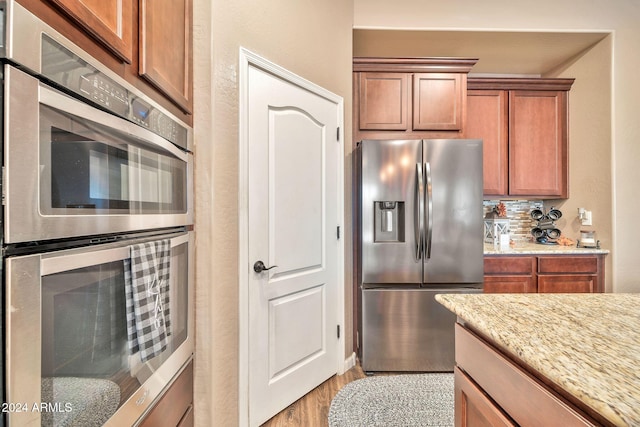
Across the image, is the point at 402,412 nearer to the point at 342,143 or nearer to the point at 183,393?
the point at 183,393

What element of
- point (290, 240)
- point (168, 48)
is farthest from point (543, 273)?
point (168, 48)

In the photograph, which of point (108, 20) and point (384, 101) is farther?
point (384, 101)

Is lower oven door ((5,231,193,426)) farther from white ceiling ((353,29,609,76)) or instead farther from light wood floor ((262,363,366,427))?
white ceiling ((353,29,609,76))

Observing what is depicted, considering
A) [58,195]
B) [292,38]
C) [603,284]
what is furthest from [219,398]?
[603,284]

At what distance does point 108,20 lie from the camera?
795mm

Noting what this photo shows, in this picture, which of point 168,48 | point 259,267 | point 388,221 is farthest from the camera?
point 388,221

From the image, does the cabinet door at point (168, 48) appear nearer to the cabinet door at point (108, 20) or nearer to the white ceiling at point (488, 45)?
the cabinet door at point (108, 20)

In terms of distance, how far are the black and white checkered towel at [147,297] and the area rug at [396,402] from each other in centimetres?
131

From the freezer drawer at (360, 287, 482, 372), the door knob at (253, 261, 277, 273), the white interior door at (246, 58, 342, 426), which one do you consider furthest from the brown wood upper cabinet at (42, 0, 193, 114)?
the freezer drawer at (360, 287, 482, 372)

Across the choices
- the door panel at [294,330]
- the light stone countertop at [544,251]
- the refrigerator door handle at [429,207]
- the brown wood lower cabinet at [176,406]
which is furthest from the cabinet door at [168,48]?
the light stone countertop at [544,251]

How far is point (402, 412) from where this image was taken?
1898mm

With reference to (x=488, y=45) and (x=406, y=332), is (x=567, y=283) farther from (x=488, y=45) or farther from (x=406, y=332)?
(x=488, y=45)

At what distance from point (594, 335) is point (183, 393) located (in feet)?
4.58

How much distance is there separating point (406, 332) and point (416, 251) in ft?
2.07
